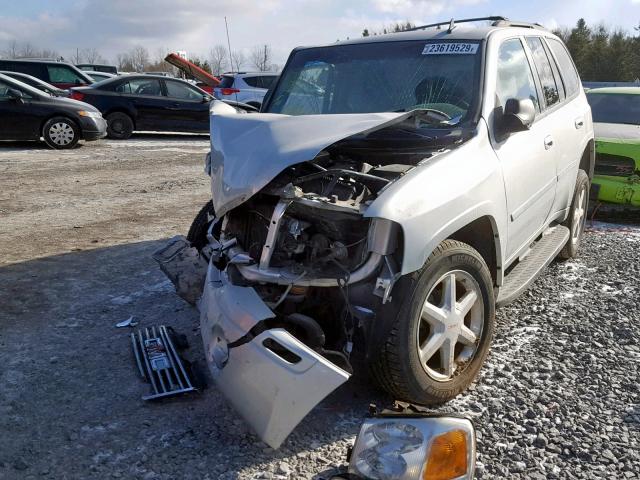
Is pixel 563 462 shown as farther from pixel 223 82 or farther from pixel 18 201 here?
pixel 223 82

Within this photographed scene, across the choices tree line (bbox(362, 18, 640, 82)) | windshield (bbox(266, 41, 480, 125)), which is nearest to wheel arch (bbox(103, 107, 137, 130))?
windshield (bbox(266, 41, 480, 125))

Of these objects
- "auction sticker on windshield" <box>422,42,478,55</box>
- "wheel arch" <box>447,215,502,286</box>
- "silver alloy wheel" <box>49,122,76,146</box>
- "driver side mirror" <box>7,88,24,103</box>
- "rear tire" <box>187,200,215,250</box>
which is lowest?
"silver alloy wheel" <box>49,122,76,146</box>

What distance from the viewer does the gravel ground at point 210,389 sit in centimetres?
275

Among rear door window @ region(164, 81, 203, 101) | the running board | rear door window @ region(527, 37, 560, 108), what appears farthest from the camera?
rear door window @ region(164, 81, 203, 101)

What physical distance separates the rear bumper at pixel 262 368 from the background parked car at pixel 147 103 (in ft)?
41.1

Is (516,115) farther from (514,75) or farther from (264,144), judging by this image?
(264,144)

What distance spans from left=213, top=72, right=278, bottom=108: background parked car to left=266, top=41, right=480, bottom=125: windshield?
483 inches

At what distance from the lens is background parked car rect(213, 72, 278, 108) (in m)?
17.0

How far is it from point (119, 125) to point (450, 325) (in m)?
12.9

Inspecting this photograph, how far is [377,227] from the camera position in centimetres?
276

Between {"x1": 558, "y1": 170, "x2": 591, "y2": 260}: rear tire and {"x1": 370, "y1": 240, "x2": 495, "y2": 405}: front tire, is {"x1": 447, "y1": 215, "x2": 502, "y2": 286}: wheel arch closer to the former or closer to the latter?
{"x1": 370, "y1": 240, "x2": 495, "y2": 405}: front tire

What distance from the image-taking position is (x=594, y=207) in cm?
782

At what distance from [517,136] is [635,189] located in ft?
12.1

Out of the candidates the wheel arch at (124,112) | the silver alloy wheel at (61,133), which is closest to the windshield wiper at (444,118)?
the silver alloy wheel at (61,133)
